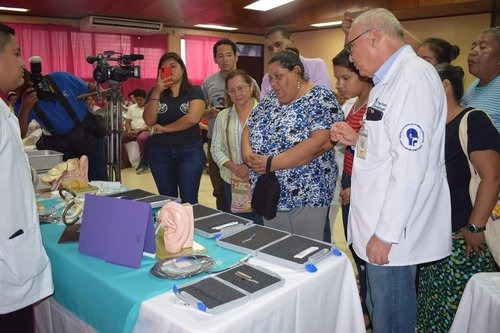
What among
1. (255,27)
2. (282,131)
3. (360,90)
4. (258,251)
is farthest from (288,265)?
(255,27)

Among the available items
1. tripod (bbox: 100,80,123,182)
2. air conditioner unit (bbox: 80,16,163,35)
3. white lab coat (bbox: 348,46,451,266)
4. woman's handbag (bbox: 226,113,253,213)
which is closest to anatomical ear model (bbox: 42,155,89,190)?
tripod (bbox: 100,80,123,182)

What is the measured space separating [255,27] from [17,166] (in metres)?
7.75

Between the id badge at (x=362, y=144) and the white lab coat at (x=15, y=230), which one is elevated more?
the id badge at (x=362, y=144)

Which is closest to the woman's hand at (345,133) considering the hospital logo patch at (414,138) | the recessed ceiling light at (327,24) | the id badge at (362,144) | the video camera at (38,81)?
the id badge at (362,144)

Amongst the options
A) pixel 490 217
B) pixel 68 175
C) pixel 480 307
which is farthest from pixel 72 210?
pixel 490 217

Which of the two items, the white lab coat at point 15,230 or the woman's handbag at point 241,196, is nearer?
the white lab coat at point 15,230

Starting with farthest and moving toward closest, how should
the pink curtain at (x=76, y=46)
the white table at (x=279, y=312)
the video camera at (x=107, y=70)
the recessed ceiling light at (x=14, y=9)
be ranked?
1. the pink curtain at (x=76, y=46)
2. the recessed ceiling light at (x=14, y=9)
3. the video camera at (x=107, y=70)
4. the white table at (x=279, y=312)

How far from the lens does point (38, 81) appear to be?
8.20 feet

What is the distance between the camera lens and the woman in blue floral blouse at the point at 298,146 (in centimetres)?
178

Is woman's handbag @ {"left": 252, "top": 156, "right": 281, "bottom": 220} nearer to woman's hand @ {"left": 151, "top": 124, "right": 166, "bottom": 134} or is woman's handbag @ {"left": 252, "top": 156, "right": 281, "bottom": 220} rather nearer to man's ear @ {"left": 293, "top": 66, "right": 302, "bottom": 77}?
man's ear @ {"left": 293, "top": 66, "right": 302, "bottom": 77}

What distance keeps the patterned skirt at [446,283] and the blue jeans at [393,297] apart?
11.5 inches

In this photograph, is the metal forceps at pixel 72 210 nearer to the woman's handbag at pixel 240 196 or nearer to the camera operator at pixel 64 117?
the woman's handbag at pixel 240 196

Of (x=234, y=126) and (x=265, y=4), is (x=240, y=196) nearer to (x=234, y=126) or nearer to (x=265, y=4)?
(x=234, y=126)

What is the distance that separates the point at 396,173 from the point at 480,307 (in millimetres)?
510
